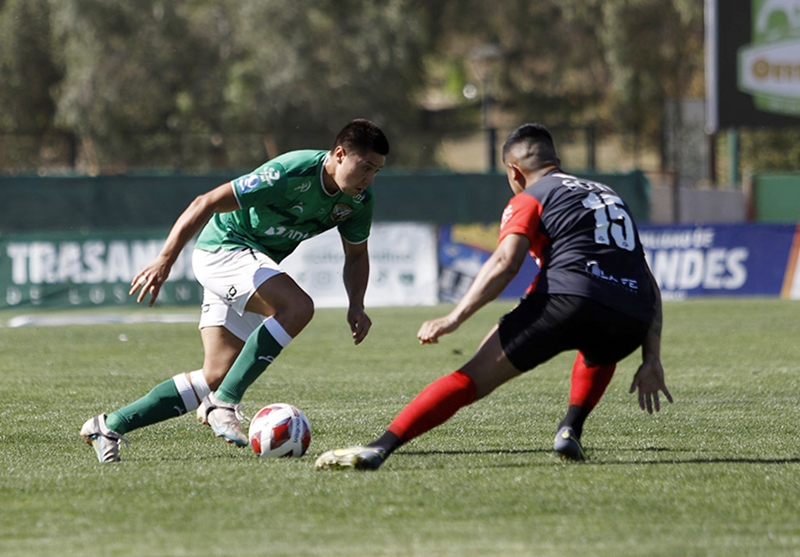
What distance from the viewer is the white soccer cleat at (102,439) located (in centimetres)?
587

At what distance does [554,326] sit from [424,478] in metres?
0.91

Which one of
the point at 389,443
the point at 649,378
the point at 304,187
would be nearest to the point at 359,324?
the point at 304,187

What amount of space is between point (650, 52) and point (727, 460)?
3246 centimetres

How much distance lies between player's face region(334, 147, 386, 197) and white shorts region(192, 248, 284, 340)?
57 centimetres

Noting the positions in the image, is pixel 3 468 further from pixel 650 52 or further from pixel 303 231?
pixel 650 52

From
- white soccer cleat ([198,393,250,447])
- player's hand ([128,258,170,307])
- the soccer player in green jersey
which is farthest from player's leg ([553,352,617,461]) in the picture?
player's hand ([128,258,170,307])

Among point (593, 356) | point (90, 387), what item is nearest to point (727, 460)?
point (593, 356)

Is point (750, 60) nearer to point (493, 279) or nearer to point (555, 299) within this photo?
point (555, 299)

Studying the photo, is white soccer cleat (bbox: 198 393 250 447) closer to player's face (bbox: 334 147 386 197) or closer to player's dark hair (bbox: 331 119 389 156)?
player's face (bbox: 334 147 386 197)

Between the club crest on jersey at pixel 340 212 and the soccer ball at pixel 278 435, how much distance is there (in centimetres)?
111

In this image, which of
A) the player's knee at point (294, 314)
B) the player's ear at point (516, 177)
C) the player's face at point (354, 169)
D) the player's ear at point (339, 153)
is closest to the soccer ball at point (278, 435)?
the player's knee at point (294, 314)

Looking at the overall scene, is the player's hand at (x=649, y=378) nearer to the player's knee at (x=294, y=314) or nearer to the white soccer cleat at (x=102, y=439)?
the player's knee at (x=294, y=314)

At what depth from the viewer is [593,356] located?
5695 millimetres

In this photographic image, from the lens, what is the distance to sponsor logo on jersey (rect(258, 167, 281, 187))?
6.12 metres
